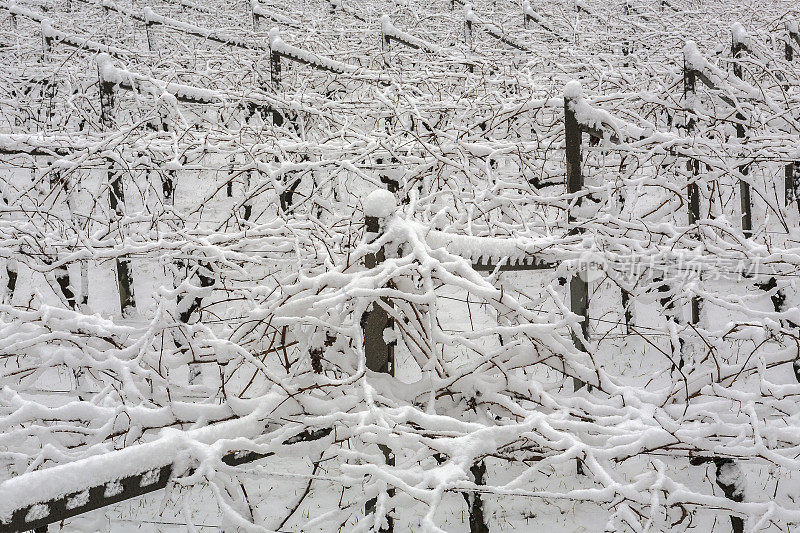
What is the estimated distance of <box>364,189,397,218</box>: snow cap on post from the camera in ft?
9.29

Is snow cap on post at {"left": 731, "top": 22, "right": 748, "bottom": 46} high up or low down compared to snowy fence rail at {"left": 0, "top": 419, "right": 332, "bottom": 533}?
up

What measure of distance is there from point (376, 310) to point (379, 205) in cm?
41

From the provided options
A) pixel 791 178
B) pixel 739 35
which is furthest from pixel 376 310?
pixel 791 178

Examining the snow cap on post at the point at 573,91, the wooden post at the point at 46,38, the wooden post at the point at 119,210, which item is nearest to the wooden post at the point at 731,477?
the snow cap on post at the point at 573,91

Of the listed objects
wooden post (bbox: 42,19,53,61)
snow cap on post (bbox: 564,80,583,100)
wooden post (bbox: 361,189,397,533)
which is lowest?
wooden post (bbox: 361,189,397,533)

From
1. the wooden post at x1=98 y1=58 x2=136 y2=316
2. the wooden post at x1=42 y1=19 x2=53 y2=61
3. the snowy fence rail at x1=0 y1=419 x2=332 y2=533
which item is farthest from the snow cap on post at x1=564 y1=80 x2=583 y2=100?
the wooden post at x1=42 y1=19 x2=53 y2=61

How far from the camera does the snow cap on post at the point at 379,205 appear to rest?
2830mm

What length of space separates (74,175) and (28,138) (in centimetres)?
116

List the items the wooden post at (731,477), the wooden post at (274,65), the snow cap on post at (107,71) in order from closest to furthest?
the wooden post at (731,477) → the snow cap on post at (107,71) → the wooden post at (274,65)

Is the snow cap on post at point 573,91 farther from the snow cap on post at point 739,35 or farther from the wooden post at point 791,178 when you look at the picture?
the snow cap on post at point 739,35

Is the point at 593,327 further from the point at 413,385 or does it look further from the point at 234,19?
the point at 234,19

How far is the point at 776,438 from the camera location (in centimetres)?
248

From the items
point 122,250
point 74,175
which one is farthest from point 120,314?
point 122,250

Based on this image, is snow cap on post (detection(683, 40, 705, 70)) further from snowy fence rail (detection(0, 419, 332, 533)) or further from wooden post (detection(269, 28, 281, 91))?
snowy fence rail (detection(0, 419, 332, 533))
